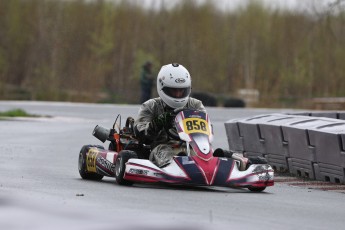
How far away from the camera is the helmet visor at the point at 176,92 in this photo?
12844 mm

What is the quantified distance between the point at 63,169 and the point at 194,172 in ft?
13.9

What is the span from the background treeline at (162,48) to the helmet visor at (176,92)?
3954 cm

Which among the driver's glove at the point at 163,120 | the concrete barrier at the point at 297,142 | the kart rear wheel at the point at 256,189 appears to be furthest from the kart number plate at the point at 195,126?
the concrete barrier at the point at 297,142

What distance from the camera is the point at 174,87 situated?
12.8m

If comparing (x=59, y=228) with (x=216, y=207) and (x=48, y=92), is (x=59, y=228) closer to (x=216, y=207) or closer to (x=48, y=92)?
(x=216, y=207)

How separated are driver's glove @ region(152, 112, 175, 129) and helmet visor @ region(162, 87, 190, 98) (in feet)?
1.32

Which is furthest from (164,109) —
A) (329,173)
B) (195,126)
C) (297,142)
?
(297,142)

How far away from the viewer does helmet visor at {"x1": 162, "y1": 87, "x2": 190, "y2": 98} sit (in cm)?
1284

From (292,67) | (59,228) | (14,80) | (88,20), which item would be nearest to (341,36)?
(292,67)

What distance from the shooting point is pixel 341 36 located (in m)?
63.7

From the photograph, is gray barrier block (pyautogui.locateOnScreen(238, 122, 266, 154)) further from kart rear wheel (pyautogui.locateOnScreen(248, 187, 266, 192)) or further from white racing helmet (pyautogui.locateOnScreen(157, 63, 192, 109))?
kart rear wheel (pyautogui.locateOnScreen(248, 187, 266, 192))

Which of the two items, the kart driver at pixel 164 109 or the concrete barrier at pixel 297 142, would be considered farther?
the concrete barrier at pixel 297 142

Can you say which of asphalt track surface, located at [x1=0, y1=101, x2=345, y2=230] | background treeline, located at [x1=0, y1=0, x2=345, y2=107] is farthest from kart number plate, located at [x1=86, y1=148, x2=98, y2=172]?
background treeline, located at [x1=0, y1=0, x2=345, y2=107]

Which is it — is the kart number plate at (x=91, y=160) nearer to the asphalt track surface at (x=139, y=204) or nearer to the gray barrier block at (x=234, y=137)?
the asphalt track surface at (x=139, y=204)
